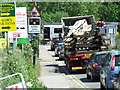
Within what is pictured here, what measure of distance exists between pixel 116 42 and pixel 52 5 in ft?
119

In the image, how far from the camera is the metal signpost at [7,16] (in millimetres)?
11969

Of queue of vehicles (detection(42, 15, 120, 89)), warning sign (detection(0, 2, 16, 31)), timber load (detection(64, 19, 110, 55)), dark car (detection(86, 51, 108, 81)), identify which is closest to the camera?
queue of vehicles (detection(42, 15, 120, 89))

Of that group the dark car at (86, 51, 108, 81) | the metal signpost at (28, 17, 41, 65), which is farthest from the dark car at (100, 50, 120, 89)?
the metal signpost at (28, 17, 41, 65)

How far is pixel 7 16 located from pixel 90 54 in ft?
27.4

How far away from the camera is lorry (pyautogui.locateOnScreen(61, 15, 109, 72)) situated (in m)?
19.3

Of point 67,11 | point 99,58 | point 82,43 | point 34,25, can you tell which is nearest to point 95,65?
point 99,58

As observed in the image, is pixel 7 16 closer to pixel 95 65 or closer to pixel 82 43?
pixel 95 65

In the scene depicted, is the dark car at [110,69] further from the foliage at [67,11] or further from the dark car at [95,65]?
the foliage at [67,11]

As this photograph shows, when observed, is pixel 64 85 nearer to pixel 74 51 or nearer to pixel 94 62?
pixel 94 62

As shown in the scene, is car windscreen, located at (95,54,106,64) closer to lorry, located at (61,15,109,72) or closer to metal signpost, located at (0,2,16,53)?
lorry, located at (61,15,109,72)

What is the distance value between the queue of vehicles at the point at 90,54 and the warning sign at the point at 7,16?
3709mm

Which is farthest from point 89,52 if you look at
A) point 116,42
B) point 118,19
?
point 118,19

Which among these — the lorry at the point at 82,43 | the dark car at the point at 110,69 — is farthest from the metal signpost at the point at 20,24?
the dark car at the point at 110,69

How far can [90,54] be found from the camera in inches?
766
